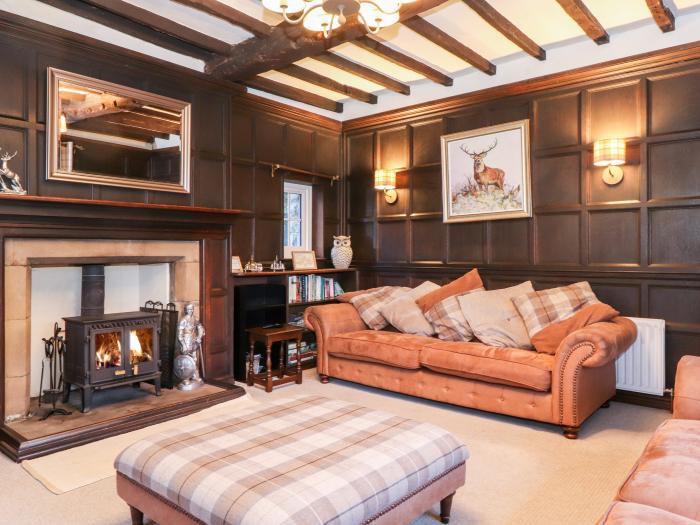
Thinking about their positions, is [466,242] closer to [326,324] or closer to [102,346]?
[326,324]

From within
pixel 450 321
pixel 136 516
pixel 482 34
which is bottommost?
pixel 136 516

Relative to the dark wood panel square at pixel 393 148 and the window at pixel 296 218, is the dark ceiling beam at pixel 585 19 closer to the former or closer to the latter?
the dark wood panel square at pixel 393 148

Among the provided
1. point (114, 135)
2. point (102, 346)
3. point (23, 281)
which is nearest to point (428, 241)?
point (114, 135)

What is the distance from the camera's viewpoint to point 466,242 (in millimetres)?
4949

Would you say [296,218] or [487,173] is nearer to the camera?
[487,173]

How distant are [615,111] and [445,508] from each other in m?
3.43

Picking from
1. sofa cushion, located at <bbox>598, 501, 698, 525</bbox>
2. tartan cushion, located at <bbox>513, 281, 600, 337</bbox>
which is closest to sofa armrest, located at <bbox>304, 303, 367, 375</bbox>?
tartan cushion, located at <bbox>513, 281, 600, 337</bbox>

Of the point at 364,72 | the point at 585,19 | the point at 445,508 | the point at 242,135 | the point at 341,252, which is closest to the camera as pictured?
the point at 445,508

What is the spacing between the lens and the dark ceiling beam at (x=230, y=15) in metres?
3.30

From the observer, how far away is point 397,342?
163 inches

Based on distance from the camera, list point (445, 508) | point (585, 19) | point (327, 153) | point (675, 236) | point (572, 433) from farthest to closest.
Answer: point (327, 153) < point (675, 236) < point (585, 19) < point (572, 433) < point (445, 508)

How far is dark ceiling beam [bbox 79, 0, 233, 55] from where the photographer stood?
11.0ft

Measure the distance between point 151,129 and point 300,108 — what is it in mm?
1949

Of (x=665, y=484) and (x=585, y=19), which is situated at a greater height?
(x=585, y=19)
